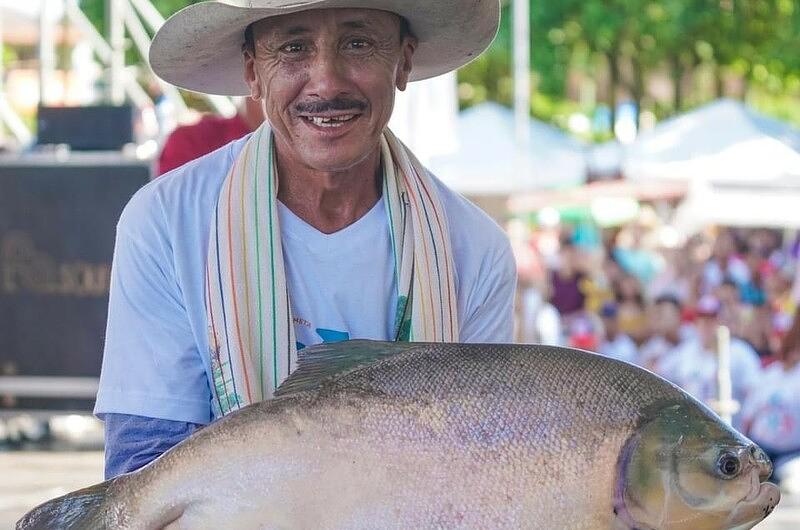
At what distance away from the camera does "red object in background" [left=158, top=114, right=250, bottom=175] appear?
17.1 feet

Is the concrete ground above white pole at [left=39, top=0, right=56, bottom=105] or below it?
below

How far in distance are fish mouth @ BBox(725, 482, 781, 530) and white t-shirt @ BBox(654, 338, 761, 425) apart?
743 centimetres

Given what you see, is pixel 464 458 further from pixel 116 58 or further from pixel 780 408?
pixel 116 58

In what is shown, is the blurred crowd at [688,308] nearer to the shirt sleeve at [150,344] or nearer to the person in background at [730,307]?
the person in background at [730,307]

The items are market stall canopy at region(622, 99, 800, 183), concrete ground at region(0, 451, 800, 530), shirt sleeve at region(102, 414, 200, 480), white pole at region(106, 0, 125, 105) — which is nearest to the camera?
shirt sleeve at region(102, 414, 200, 480)

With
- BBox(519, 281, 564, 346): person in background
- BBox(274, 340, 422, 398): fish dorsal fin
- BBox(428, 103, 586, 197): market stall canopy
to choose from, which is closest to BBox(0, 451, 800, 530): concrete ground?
BBox(519, 281, 564, 346): person in background

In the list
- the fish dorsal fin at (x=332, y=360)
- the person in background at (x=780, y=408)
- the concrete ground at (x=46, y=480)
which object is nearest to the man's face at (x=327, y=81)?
the fish dorsal fin at (x=332, y=360)

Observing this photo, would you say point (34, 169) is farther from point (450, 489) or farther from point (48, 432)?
point (450, 489)

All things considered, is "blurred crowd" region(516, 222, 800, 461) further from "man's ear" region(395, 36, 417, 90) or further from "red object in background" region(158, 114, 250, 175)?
"man's ear" region(395, 36, 417, 90)

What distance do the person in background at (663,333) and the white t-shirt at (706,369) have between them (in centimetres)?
31

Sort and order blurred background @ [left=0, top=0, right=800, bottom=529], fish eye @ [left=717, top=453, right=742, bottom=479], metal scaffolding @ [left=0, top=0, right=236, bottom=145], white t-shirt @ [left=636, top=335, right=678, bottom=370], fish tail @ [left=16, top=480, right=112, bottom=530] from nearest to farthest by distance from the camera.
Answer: fish eye @ [left=717, top=453, right=742, bottom=479]
fish tail @ [left=16, top=480, right=112, bottom=530]
blurred background @ [left=0, top=0, right=800, bottom=529]
white t-shirt @ [left=636, top=335, right=678, bottom=370]
metal scaffolding @ [left=0, top=0, right=236, bottom=145]

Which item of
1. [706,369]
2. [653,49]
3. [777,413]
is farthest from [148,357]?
[653,49]

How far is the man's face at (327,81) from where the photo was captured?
264 centimetres

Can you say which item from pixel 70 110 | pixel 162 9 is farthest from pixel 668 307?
pixel 162 9
